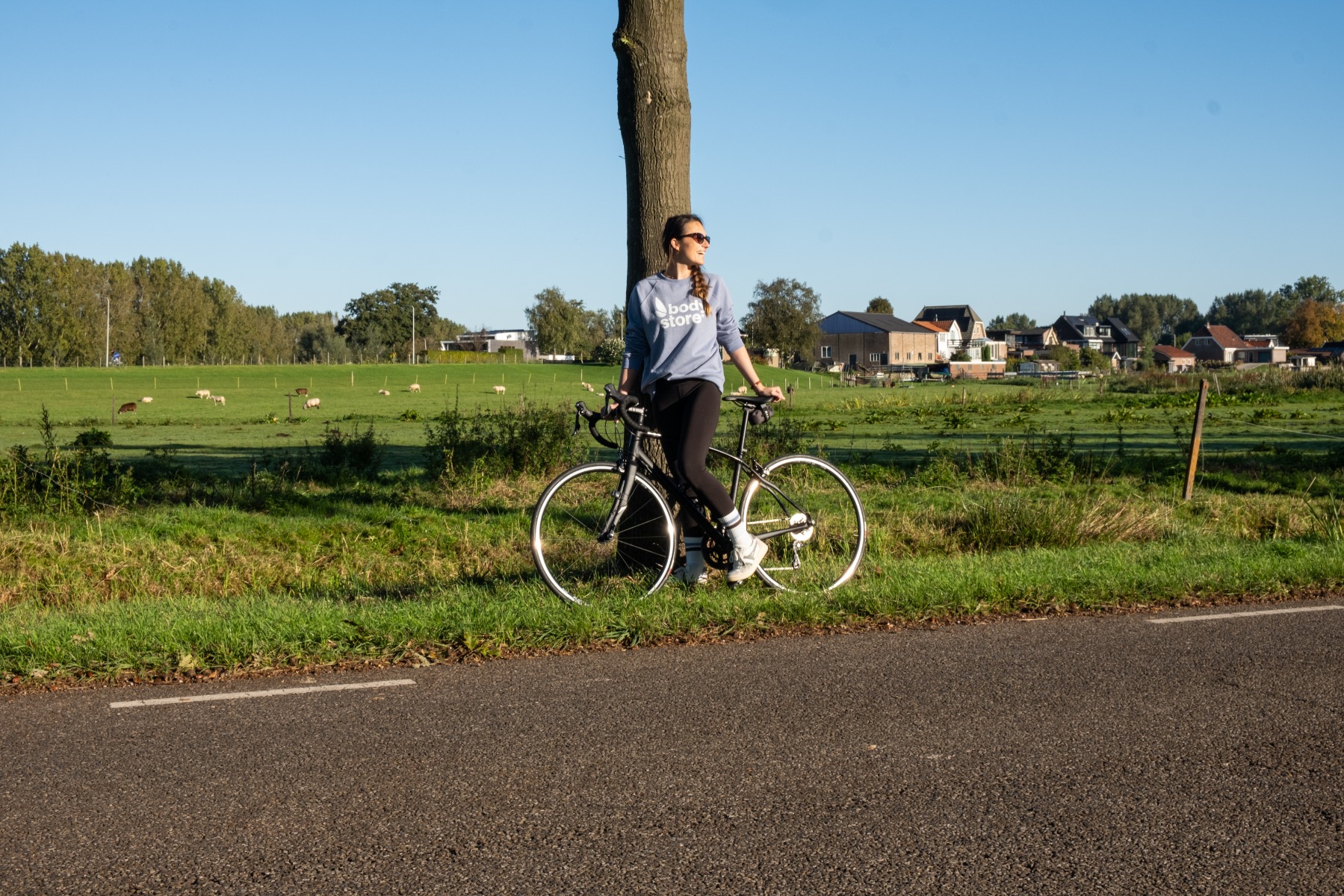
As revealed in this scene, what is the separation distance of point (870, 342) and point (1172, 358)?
168 ft

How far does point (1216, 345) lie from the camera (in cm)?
19162

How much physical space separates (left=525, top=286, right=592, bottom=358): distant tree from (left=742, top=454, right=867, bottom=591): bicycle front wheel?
143 meters

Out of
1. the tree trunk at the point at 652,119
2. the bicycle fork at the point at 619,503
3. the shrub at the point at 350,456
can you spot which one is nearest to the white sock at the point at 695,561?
the bicycle fork at the point at 619,503

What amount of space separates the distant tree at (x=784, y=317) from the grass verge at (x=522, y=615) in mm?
117896

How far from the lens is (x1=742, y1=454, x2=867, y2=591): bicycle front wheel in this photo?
23.8ft

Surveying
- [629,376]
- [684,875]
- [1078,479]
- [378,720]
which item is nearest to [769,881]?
[684,875]

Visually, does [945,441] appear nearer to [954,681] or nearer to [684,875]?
[954,681]

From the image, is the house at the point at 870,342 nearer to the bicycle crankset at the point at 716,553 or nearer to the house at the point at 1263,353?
the house at the point at 1263,353

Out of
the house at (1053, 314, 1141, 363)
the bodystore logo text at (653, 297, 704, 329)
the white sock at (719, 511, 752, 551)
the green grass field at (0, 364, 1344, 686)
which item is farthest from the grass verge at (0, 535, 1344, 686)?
the house at (1053, 314, 1141, 363)

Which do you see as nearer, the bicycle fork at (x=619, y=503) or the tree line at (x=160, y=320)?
the bicycle fork at (x=619, y=503)

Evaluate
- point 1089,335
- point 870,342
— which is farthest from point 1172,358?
point 870,342

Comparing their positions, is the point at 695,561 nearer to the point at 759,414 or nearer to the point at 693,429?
the point at 693,429

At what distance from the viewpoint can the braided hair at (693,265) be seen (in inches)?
265

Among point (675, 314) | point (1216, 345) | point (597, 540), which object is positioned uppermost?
point (1216, 345)
